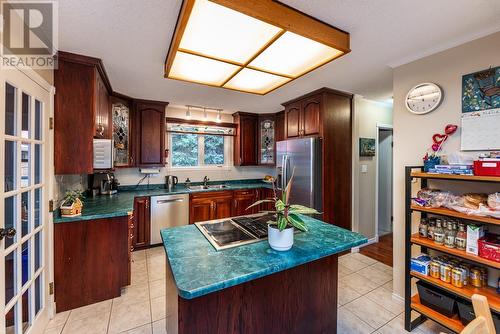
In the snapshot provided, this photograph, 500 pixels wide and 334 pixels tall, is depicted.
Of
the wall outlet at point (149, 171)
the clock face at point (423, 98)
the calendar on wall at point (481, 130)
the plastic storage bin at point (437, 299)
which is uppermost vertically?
the clock face at point (423, 98)

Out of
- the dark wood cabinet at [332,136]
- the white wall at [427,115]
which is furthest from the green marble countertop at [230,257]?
the dark wood cabinet at [332,136]

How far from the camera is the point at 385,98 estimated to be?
3412mm

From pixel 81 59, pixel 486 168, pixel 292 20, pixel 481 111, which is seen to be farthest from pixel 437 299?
pixel 81 59

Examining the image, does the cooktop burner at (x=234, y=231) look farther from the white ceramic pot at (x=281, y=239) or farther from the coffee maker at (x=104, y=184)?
the coffee maker at (x=104, y=184)

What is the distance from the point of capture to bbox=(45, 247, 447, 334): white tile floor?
73.0 inches

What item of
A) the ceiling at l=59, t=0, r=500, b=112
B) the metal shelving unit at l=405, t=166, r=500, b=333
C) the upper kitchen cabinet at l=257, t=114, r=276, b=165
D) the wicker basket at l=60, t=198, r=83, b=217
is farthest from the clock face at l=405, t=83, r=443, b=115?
the wicker basket at l=60, t=198, r=83, b=217

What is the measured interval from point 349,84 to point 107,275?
138 inches

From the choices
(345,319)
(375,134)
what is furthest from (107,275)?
(375,134)

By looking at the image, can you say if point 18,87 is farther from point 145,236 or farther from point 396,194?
point 396,194

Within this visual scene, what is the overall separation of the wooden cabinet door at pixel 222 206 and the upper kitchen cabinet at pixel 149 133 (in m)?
1.17

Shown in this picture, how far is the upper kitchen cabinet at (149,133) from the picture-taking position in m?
3.54

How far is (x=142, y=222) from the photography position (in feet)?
11.0

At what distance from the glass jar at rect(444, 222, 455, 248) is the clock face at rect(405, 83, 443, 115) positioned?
1.02 meters

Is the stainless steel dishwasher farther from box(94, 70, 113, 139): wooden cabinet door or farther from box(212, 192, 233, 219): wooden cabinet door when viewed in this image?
box(94, 70, 113, 139): wooden cabinet door
